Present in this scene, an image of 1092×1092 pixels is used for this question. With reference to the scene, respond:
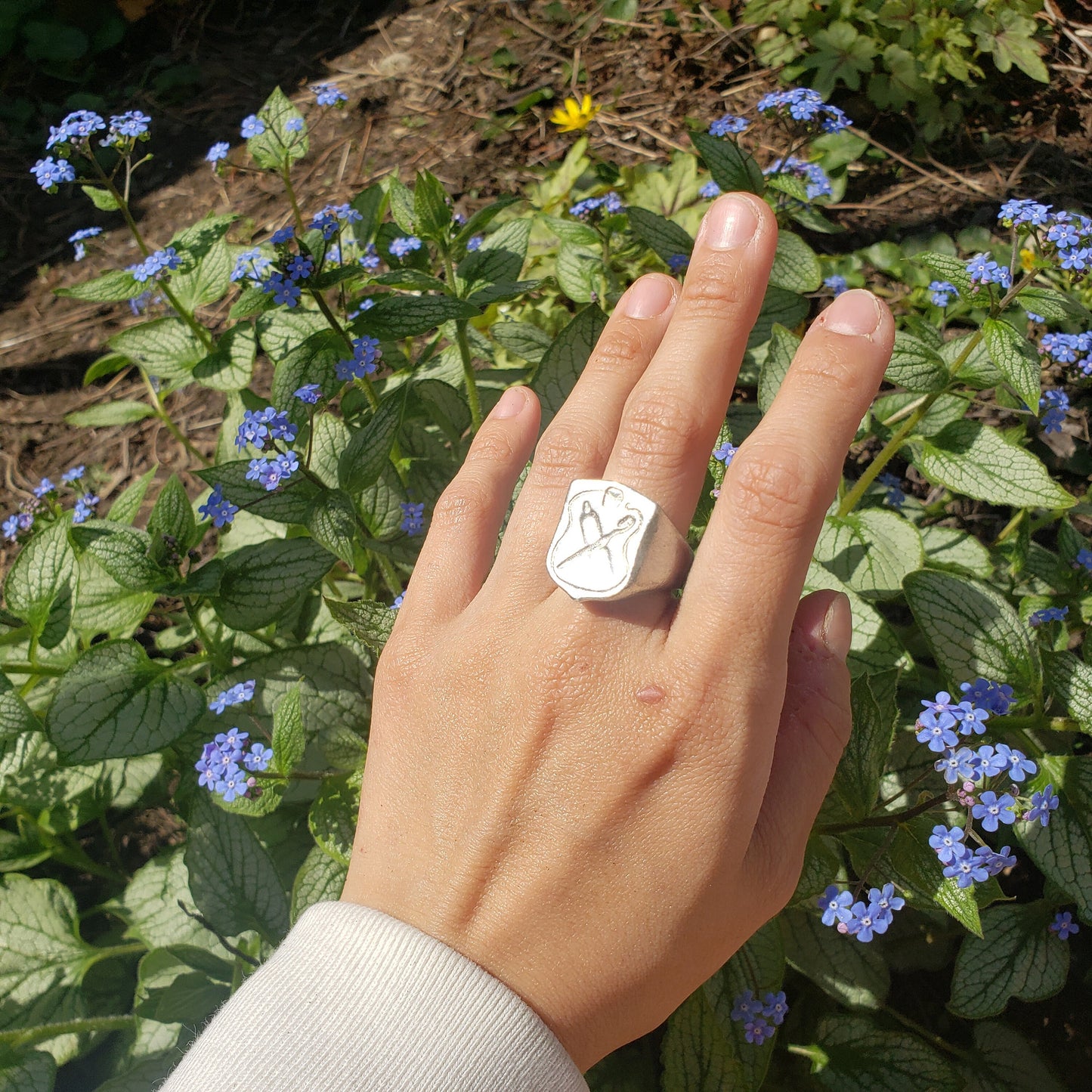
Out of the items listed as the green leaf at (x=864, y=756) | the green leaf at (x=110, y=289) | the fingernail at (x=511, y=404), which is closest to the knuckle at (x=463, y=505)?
the fingernail at (x=511, y=404)

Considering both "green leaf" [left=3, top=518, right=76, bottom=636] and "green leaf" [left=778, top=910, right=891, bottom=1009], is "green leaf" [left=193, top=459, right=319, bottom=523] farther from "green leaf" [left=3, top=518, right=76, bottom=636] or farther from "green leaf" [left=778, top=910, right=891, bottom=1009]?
"green leaf" [left=778, top=910, right=891, bottom=1009]

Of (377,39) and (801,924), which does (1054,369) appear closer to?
(801,924)

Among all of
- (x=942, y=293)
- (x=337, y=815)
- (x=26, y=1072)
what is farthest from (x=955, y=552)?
(x=26, y=1072)

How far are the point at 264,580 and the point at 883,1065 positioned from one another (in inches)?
86.5

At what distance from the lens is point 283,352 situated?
3.04 metres

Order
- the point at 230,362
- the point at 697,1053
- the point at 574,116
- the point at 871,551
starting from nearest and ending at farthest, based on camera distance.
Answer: the point at 697,1053 < the point at 871,551 < the point at 230,362 < the point at 574,116

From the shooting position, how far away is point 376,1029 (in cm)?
144

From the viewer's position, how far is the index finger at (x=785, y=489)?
5.16 ft

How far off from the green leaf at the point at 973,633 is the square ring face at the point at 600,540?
2.86 ft

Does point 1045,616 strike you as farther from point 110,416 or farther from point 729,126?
point 110,416

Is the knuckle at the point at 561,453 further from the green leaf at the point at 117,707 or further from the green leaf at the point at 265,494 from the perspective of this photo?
the green leaf at the point at 117,707

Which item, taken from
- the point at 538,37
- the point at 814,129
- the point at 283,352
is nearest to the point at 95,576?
the point at 283,352

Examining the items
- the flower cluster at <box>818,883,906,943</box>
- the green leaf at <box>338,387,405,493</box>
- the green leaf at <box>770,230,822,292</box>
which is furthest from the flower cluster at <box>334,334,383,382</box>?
the flower cluster at <box>818,883,906,943</box>

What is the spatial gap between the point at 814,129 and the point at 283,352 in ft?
6.85
